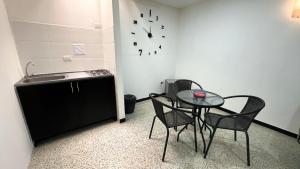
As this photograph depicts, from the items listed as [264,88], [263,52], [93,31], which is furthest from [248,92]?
[93,31]

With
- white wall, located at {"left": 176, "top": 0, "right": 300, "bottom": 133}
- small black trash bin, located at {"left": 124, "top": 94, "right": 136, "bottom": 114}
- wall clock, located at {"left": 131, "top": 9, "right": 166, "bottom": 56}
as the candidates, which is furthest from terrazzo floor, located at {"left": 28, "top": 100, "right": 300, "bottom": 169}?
wall clock, located at {"left": 131, "top": 9, "right": 166, "bottom": 56}

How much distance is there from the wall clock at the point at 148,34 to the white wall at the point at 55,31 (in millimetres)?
837

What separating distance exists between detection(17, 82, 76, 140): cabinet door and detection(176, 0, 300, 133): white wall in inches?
115

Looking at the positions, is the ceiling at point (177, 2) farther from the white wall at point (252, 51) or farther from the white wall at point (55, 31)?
the white wall at point (55, 31)

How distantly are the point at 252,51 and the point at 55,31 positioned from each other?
337 centimetres

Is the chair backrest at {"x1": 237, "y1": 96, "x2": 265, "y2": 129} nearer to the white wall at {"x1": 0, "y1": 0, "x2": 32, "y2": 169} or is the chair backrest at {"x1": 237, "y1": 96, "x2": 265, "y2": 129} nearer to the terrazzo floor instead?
the terrazzo floor

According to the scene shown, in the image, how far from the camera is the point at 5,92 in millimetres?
1358

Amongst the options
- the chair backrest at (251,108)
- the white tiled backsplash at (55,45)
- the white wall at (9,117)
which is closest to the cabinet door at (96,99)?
the white tiled backsplash at (55,45)

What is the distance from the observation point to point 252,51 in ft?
8.01

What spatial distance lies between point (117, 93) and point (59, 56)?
1134 mm

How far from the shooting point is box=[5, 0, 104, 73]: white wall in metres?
1.95

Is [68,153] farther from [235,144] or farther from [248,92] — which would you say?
[248,92]

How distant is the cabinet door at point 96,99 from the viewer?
2143 mm

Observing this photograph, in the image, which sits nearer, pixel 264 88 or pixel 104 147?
pixel 104 147
